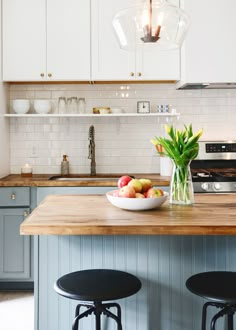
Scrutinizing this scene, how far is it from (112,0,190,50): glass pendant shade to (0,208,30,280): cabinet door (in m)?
1.92

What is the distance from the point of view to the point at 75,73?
3.79 meters

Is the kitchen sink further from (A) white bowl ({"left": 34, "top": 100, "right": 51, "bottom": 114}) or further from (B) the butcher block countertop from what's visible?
(B) the butcher block countertop

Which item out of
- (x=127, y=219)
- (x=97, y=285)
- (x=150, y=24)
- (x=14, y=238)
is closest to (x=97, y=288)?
(x=97, y=285)

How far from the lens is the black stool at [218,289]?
68.9 inches

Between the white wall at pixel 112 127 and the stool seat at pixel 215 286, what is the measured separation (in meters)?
2.29

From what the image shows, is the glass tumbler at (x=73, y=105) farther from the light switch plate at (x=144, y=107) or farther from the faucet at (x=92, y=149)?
the light switch plate at (x=144, y=107)

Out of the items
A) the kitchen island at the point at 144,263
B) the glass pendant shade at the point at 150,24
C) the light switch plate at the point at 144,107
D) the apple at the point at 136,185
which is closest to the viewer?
the glass pendant shade at the point at 150,24

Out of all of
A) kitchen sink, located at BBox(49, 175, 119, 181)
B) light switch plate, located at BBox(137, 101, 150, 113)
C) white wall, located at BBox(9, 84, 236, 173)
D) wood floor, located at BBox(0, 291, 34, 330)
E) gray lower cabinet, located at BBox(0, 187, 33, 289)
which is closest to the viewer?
wood floor, located at BBox(0, 291, 34, 330)

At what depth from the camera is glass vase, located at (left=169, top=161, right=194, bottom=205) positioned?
7.17 ft

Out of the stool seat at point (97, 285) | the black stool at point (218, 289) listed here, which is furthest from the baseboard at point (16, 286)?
the black stool at point (218, 289)

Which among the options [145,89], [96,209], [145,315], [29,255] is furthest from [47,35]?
[145,315]

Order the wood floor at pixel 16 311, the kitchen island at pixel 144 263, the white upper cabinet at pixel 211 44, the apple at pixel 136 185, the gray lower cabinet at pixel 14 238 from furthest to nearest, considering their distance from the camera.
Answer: the white upper cabinet at pixel 211 44
the gray lower cabinet at pixel 14 238
the wood floor at pixel 16 311
the kitchen island at pixel 144 263
the apple at pixel 136 185

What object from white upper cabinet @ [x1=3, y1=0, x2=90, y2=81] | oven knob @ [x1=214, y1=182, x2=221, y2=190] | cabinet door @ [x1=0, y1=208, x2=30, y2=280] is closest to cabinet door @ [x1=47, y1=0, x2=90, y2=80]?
white upper cabinet @ [x1=3, y1=0, x2=90, y2=81]

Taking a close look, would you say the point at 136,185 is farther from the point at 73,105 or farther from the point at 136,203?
the point at 73,105
